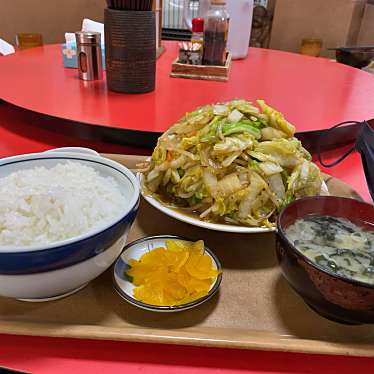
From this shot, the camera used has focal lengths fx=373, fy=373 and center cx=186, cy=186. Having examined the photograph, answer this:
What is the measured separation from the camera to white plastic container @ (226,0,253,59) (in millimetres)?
2721

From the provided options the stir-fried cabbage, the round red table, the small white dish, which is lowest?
the small white dish

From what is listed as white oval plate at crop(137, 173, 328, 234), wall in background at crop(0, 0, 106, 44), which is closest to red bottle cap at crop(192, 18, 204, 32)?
white oval plate at crop(137, 173, 328, 234)

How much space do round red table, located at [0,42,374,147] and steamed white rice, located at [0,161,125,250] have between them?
57 cm

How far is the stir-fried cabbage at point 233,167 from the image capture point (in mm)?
941

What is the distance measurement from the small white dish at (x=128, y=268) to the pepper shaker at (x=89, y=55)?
147 cm

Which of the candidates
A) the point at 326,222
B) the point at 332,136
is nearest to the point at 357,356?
the point at 326,222

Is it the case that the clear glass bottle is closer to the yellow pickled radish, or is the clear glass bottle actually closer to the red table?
the red table

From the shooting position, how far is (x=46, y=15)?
496 centimetres

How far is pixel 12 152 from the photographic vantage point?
1.36m

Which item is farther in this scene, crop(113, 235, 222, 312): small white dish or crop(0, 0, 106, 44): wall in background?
crop(0, 0, 106, 44): wall in background

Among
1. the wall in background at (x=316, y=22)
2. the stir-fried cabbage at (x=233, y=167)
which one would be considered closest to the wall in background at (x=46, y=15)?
the wall in background at (x=316, y=22)

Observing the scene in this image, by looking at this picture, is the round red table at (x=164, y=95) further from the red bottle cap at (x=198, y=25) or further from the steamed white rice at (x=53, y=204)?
the steamed white rice at (x=53, y=204)

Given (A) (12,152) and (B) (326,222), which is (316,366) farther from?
(A) (12,152)

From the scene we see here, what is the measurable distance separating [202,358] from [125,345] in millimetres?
140
